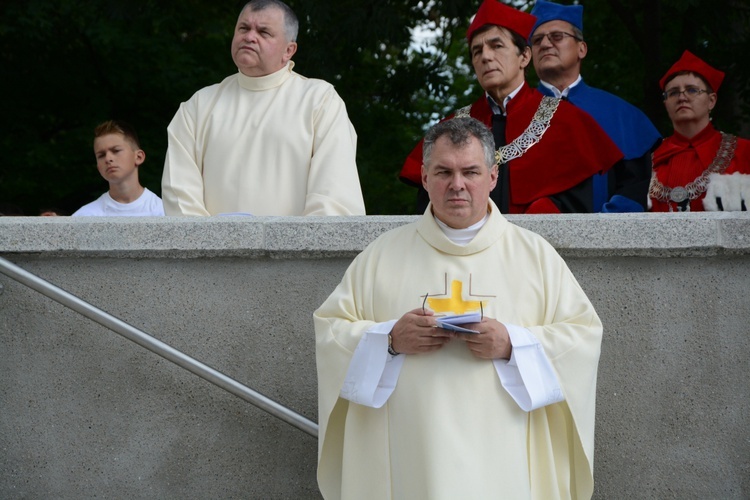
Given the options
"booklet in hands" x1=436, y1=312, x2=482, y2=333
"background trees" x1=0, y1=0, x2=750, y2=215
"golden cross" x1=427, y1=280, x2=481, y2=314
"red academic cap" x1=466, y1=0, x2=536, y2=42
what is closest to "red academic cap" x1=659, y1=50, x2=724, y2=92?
"red academic cap" x1=466, y1=0, x2=536, y2=42

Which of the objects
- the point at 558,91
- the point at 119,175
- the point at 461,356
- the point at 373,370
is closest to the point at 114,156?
the point at 119,175

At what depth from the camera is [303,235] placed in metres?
5.81

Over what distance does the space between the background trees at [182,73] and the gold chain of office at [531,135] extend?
3.54m

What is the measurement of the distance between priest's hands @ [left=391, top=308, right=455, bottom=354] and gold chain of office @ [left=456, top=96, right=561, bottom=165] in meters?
2.13

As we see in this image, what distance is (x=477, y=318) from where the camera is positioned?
453cm

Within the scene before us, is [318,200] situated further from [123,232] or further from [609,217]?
[609,217]

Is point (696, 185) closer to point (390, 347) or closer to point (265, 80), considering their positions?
point (265, 80)

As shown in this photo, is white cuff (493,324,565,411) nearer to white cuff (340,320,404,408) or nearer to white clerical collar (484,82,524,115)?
white cuff (340,320,404,408)

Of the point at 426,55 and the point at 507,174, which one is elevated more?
the point at 426,55

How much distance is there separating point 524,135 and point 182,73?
17.8ft

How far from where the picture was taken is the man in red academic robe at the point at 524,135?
21.4 ft

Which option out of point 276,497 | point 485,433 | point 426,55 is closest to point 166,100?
point 426,55

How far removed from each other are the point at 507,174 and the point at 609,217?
1005 mm

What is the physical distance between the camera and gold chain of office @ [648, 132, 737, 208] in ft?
22.4
